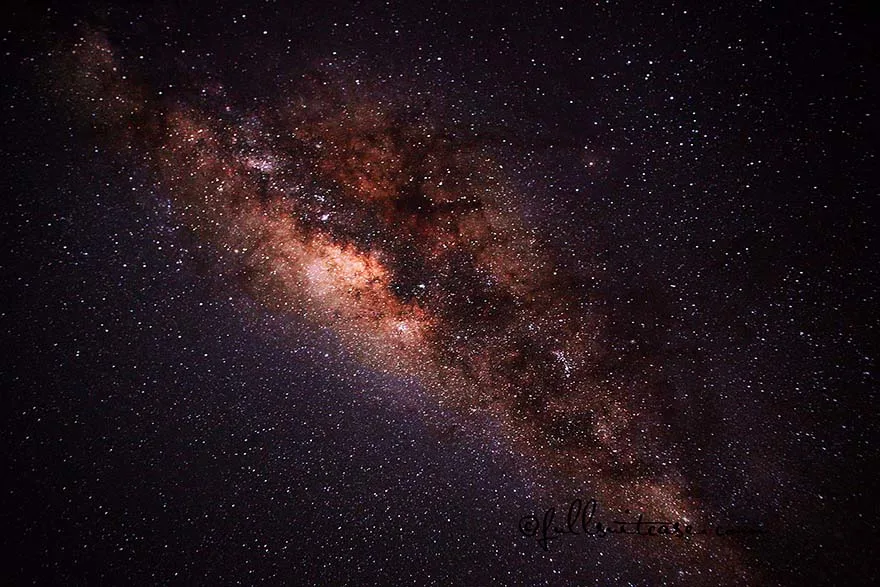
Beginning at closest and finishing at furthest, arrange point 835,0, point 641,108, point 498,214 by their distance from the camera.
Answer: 1. point 835,0
2. point 641,108
3. point 498,214

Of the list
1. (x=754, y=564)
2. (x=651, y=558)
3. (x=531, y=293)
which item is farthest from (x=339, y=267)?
(x=754, y=564)

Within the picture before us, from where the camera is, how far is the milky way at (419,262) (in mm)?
2082

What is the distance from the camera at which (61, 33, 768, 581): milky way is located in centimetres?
208

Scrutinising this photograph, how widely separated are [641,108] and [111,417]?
149 inches

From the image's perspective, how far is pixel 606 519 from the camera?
2213mm

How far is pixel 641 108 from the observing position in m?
1.98

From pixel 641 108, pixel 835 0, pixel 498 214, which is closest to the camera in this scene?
pixel 835 0

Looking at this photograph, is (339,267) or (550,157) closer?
(550,157)

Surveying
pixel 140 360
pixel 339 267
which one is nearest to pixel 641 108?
pixel 339 267

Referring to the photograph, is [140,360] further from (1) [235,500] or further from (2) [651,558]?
(2) [651,558]

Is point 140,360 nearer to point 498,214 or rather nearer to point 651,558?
point 498,214

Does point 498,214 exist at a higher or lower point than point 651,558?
higher

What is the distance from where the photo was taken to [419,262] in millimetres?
2219

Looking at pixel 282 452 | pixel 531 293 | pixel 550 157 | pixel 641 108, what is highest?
pixel 641 108
